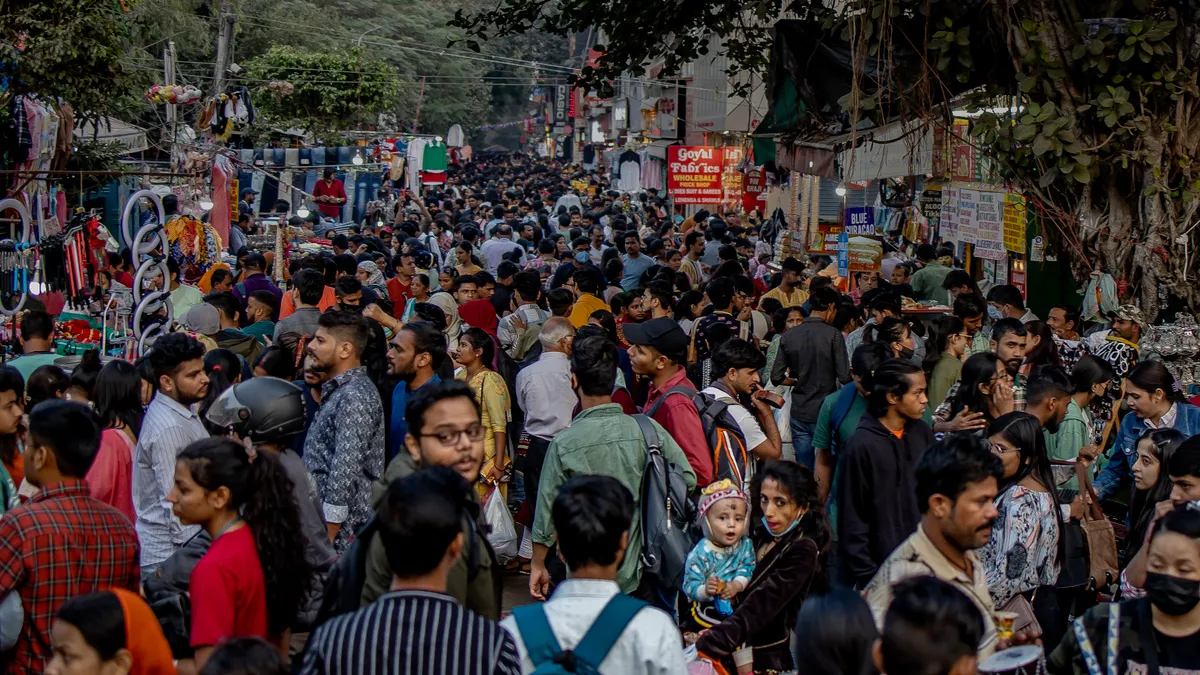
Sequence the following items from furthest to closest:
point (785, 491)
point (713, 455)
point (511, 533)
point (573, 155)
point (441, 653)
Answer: point (573, 155) → point (511, 533) → point (713, 455) → point (785, 491) → point (441, 653)

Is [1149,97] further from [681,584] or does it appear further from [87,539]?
[87,539]

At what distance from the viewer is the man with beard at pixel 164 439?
17.0 feet

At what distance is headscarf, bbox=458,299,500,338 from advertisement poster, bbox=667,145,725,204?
1499 cm

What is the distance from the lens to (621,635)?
340 cm

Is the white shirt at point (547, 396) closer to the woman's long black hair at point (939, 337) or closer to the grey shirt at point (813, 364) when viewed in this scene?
the grey shirt at point (813, 364)

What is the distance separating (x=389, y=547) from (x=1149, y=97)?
6.57 meters

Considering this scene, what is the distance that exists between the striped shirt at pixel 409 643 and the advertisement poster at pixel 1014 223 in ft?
24.4

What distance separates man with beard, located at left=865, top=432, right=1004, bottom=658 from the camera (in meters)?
3.97

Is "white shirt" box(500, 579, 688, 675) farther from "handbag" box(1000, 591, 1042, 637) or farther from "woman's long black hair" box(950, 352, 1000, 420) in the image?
"woman's long black hair" box(950, 352, 1000, 420)

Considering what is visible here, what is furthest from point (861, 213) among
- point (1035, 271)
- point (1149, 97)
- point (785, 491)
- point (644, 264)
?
point (785, 491)

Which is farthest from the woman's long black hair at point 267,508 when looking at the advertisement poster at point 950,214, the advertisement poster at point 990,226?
the advertisement poster at point 950,214

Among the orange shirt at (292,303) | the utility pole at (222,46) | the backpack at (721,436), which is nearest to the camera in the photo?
the backpack at (721,436)

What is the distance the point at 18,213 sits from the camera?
38.8ft

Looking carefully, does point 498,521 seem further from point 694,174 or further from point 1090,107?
point 694,174
